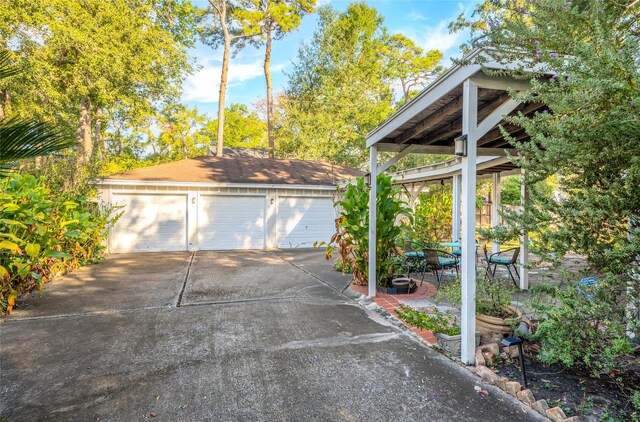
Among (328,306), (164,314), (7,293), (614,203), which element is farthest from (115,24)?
(614,203)

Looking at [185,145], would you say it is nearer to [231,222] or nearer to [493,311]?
[231,222]

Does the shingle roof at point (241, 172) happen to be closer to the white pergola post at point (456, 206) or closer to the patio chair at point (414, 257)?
the white pergola post at point (456, 206)

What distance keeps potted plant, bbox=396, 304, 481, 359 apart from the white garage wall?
22.8 ft

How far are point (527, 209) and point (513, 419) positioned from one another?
1.41m

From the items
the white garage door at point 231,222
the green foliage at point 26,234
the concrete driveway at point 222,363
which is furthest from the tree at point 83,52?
the concrete driveway at point 222,363

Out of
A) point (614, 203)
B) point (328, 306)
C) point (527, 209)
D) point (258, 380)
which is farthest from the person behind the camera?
point (328, 306)

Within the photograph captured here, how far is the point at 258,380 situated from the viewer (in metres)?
2.65

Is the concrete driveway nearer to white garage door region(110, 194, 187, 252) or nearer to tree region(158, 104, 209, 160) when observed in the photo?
white garage door region(110, 194, 187, 252)

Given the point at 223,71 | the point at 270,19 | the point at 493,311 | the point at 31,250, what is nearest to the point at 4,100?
the point at 223,71

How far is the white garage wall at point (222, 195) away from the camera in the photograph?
10.3 meters

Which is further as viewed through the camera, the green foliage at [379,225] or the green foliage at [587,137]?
the green foliage at [379,225]

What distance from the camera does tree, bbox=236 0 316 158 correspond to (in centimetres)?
1752

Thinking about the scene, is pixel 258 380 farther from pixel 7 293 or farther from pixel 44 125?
pixel 7 293

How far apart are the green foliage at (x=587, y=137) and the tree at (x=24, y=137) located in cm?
309
